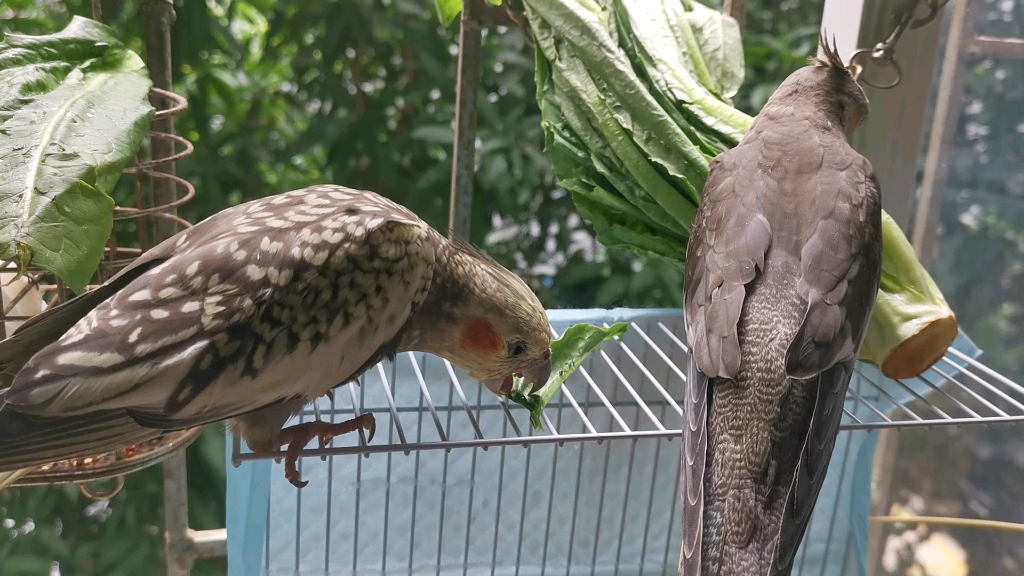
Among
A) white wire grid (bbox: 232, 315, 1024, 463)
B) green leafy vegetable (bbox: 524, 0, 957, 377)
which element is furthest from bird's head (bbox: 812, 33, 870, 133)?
white wire grid (bbox: 232, 315, 1024, 463)

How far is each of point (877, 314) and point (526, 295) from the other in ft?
1.59

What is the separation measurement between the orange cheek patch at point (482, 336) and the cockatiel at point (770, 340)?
217 mm

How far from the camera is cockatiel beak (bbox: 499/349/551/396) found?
2.85ft

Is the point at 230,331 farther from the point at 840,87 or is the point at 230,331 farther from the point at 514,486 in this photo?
the point at 840,87

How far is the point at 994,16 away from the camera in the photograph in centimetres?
136

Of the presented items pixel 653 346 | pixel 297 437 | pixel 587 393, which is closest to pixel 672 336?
pixel 653 346

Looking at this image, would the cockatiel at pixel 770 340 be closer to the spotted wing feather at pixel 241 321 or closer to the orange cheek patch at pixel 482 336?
the orange cheek patch at pixel 482 336

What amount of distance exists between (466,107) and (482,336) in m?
0.42

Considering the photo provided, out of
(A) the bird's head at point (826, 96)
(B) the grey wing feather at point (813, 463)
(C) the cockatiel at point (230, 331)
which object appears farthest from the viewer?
(A) the bird's head at point (826, 96)

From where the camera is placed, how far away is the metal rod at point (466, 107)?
43.3 inches

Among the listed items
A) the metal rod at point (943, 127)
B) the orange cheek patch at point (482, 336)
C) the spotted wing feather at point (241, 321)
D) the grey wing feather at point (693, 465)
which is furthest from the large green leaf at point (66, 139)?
the metal rod at point (943, 127)

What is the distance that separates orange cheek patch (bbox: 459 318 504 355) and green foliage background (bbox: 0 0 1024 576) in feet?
2.44

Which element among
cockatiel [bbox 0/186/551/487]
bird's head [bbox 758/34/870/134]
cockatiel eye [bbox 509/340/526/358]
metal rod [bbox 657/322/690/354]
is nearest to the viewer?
cockatiel [bbox 0/186/551/487]

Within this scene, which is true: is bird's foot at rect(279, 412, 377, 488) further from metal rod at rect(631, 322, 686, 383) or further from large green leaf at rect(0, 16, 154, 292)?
metal rod at rect(631, 322, 686, 383)
